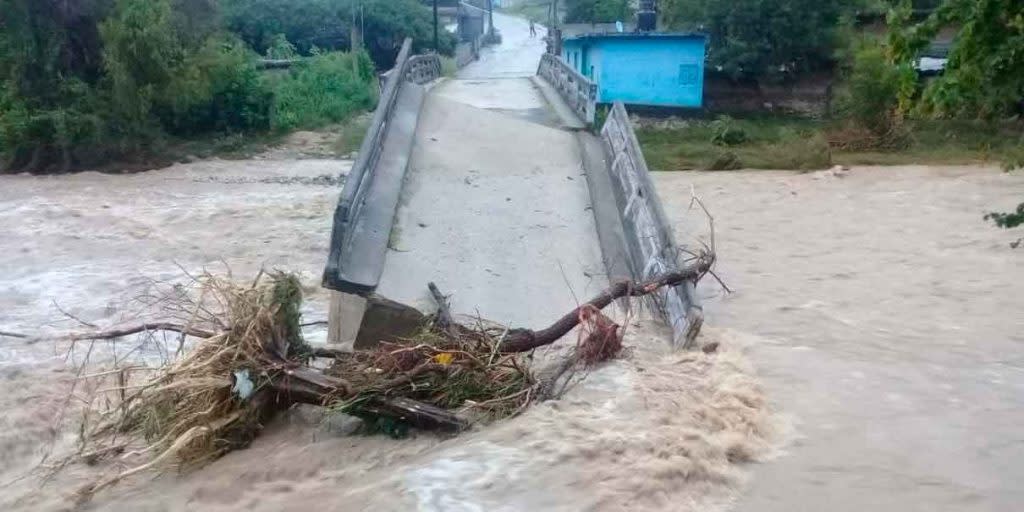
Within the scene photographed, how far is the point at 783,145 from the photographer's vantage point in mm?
23344

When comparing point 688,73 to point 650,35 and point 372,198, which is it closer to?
point 650,35

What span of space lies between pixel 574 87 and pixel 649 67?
15175 mm

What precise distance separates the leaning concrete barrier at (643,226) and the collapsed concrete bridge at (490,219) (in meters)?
0.02

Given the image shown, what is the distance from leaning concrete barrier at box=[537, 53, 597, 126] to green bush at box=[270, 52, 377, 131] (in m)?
9.11

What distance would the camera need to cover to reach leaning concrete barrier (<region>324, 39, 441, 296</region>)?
298 inches

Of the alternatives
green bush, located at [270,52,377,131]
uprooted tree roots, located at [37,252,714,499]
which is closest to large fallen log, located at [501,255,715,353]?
uprooted tree roots, located at [37,252,714,499]

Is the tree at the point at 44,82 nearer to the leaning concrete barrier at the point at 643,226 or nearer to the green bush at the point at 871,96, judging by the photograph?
the leaning concrete barrier at the point at 643,226

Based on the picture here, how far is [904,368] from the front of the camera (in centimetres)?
703

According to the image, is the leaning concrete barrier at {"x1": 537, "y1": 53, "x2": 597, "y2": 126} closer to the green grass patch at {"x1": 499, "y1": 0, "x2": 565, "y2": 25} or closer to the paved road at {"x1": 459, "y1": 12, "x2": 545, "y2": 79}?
the paved road at {"x1": 459, "y1": 12, "x2": 545, "y2": 79}

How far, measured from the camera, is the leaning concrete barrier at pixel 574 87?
13.3 meters

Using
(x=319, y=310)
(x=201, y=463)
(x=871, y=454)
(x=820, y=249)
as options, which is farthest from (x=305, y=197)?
(x=871, y=454)

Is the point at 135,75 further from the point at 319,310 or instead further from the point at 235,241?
the point at 319,310

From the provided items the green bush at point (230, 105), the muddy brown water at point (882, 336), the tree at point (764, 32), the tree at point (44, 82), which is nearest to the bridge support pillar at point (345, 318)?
the muddy brown water at point (882, 336)

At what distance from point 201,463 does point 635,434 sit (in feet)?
8.36
